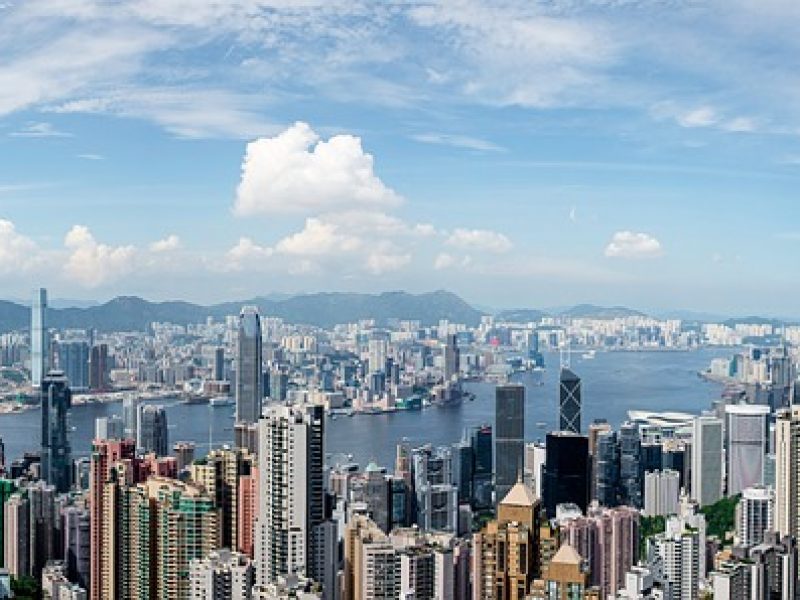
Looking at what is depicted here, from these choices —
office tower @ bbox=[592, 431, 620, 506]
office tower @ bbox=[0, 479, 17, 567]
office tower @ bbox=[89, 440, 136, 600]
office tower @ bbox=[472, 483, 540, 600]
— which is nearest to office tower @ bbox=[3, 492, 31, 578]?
office tower @ bbox=[0, 479, 17, 567]

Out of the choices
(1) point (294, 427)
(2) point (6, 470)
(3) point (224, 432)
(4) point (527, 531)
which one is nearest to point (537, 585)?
(4) point (527, 531)

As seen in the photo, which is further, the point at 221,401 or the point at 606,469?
the point at 221,401

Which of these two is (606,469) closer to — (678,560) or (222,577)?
(678,560)

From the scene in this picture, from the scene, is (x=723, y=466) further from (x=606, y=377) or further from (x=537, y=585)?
(x=537, y=585)

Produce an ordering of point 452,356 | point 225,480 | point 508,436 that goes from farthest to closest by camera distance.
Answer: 1. point 452,356
2. point 508,436
3. point 225,480

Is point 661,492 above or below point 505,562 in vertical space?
below

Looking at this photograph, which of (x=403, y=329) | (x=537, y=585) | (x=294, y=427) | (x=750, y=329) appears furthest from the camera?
(x=403, y=329)

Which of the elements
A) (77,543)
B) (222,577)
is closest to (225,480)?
(77,543)
